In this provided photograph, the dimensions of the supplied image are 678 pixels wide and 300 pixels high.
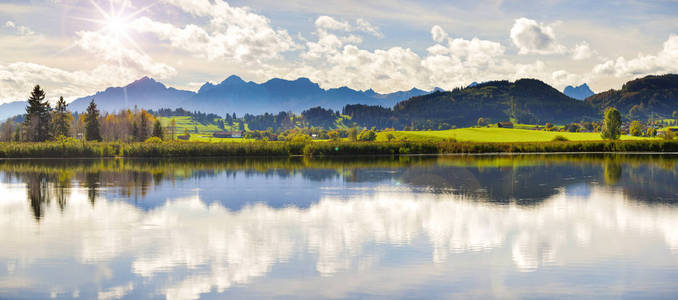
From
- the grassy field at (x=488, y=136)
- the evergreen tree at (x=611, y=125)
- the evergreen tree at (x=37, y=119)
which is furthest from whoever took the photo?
the grassy field at (x=488, y=136)

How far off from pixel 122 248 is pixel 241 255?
4.57 metres

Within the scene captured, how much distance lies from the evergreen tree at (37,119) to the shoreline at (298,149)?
35.0m

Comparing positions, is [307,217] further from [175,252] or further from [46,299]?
[46,299]

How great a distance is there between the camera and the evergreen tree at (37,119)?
128 meters

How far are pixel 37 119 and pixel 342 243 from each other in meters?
129

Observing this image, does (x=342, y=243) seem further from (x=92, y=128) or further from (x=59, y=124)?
(x=59, y=124)

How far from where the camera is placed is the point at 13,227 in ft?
78.4

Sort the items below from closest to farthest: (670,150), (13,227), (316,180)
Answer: (13,227), (316,180), (670,150)

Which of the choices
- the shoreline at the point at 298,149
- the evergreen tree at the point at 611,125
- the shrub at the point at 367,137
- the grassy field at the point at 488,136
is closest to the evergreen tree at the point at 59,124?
the shoreline at the point at 298,149

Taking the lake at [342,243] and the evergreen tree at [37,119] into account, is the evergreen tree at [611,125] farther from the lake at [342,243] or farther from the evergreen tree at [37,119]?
the evergreen tree at [37,119]

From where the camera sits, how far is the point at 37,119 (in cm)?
12756

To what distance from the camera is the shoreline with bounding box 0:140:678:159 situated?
290ft

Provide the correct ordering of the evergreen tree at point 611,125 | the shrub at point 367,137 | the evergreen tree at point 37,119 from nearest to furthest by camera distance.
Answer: the evergreen tree at point 37,119 → the evergreen tree at point 611,125 → the shrub at point 367,137

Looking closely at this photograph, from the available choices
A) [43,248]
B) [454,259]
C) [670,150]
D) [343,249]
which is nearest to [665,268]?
[454,259]
